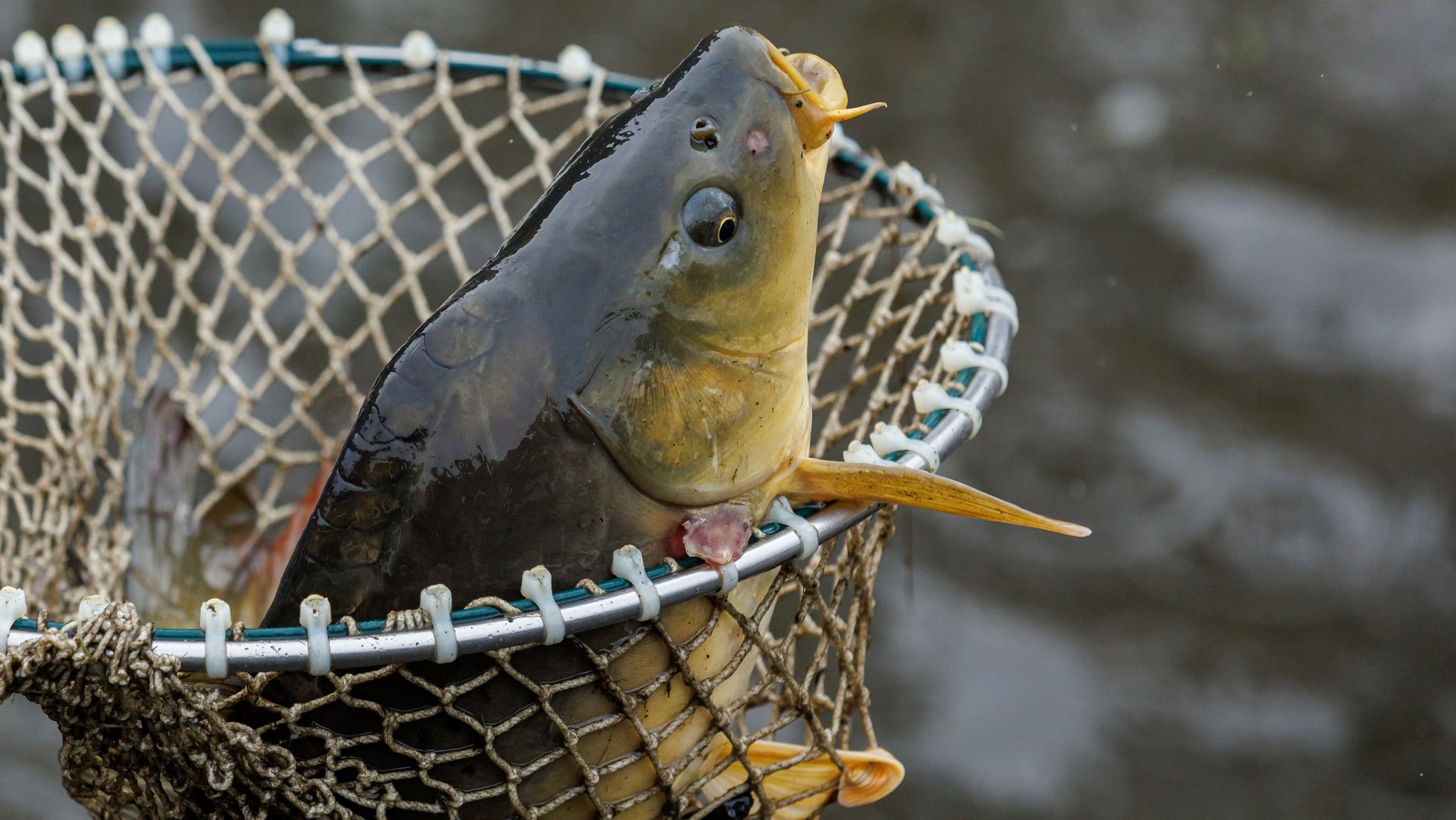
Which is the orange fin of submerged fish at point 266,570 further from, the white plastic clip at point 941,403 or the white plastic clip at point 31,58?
the white plastic clip at point 941,403

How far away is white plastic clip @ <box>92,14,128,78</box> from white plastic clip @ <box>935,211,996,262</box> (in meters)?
1.85

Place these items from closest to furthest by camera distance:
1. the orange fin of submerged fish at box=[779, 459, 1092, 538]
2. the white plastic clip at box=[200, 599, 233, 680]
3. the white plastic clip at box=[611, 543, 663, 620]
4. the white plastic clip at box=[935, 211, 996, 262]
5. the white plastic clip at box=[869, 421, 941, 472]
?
the white plastic clip at box=[200, 599, 233, 680] < the white plastic clip at box=[611, 543, 663, 620] < the orange fin of submerged fish at box=[779, 459, 1092, 538] < the white plastic clip at box=[869, 421, 941, 472] < the white plastic clip at box=[935, 211, 996, 262]

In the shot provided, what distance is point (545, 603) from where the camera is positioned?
62.9 inches

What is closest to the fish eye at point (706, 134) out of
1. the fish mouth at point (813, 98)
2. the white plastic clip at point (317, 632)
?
the fish mouth at point (813, 98)

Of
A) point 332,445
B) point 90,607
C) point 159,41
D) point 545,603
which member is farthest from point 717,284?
point 159,41

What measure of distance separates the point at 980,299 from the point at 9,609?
4.91ft

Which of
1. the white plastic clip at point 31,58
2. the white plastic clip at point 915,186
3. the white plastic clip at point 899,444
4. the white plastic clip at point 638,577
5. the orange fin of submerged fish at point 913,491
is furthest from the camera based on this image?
the white plastic clip at point 31,58

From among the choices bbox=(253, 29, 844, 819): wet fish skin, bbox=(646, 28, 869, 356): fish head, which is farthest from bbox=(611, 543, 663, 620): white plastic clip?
bbox=(646, 28, 869, 356): fish head

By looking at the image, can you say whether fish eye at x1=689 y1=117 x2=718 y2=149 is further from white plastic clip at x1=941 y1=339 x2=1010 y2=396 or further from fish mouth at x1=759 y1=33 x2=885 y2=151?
white plastic clip at x1=941 y1=339 x2=1010 y2=396

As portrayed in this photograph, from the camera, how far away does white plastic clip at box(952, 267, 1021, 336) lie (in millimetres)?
2232

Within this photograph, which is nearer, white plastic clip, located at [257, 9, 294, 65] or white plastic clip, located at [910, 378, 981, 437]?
white plastic clip, located at [910, 378, 981, 437]

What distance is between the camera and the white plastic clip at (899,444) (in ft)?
6.11

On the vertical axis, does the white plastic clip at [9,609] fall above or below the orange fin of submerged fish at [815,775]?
above

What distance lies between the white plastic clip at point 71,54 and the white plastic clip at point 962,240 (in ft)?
6.32
